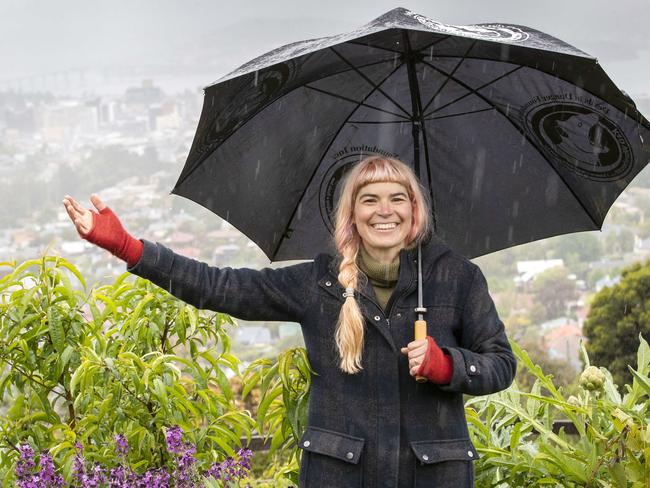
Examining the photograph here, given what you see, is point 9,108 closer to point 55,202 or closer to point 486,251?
point 55,202

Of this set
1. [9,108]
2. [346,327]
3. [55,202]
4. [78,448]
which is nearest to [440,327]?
[346,327]

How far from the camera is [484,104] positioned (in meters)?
2.89

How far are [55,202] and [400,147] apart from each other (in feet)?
108

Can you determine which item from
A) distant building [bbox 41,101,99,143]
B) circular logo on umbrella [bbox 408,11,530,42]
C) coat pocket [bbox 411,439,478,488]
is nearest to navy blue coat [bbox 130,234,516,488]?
coat pocket [bbox 411,439,478,488]

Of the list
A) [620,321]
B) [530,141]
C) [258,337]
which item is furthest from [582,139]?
[258,337]

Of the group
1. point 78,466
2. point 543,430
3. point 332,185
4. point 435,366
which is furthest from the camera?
point 543,430

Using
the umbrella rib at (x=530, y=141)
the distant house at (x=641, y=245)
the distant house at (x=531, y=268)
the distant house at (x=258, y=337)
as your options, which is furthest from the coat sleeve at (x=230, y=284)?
the distant house at (x=641, y=245)

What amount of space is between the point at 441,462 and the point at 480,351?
0.32m

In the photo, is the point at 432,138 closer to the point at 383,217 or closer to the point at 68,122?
the point at 383,217

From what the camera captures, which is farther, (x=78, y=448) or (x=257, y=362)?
(x=257, y=362)

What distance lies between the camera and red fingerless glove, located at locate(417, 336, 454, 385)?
2.36 meters

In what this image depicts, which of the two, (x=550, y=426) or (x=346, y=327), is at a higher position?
(x=346, y=327)

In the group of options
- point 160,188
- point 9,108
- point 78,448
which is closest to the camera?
point 78,448

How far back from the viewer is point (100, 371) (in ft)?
9.50
